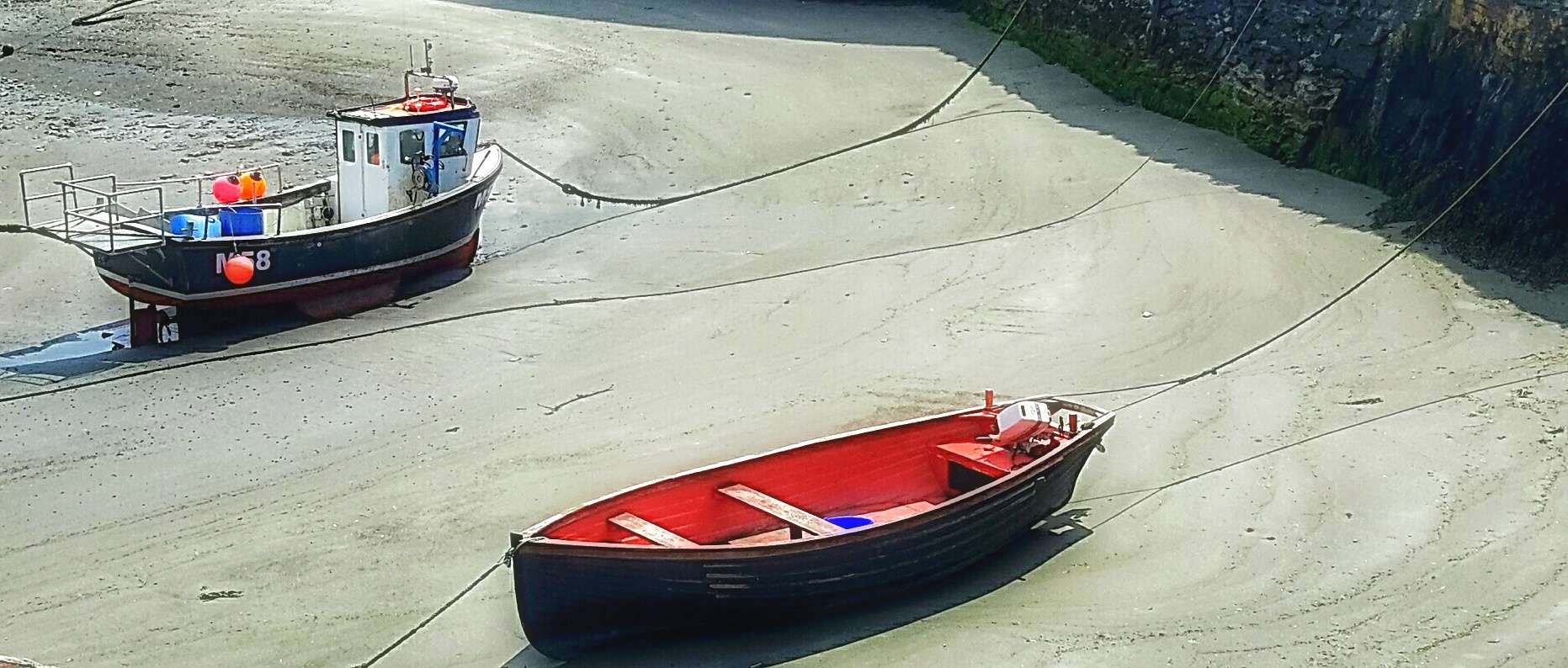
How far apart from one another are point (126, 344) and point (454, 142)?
2915 millimetres

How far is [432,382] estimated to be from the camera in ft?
35.0

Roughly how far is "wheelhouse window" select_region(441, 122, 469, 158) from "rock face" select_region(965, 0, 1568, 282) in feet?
20.8

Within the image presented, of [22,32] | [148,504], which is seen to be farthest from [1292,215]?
[22,32]

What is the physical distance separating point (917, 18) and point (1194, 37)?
4.82 metres

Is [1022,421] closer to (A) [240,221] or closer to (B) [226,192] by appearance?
(A) [240,221]

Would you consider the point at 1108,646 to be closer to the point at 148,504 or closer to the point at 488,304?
the point at 148,504

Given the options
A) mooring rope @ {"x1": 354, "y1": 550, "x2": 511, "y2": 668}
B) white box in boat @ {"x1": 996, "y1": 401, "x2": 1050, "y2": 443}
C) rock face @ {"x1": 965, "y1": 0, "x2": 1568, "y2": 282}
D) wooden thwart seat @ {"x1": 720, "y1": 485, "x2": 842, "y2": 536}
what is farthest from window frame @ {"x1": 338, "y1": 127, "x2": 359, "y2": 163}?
rock face @ {"x1": 965, "y1": 0, "x2": 1568, "y2": 282}

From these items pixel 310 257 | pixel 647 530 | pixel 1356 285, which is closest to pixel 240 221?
pixel 310 257

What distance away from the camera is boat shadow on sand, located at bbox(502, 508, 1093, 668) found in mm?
7453

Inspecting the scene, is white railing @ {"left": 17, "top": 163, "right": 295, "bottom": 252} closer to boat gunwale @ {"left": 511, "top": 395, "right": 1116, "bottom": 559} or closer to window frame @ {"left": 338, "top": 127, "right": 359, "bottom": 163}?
window frame @ {"left": 338, "top": 127, "right": 359, "bottom": 163}

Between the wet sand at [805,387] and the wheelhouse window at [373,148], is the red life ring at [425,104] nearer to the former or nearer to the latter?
the wheelhouse window at [373,148]

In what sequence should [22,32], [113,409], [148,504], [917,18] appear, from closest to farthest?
[148,504]
[113,409]
[22,32]
[917,18]

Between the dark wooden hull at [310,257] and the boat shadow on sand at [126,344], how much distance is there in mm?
159

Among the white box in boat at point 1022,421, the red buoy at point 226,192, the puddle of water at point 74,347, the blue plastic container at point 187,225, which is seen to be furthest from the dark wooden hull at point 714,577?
the red buoy at point 226,192
